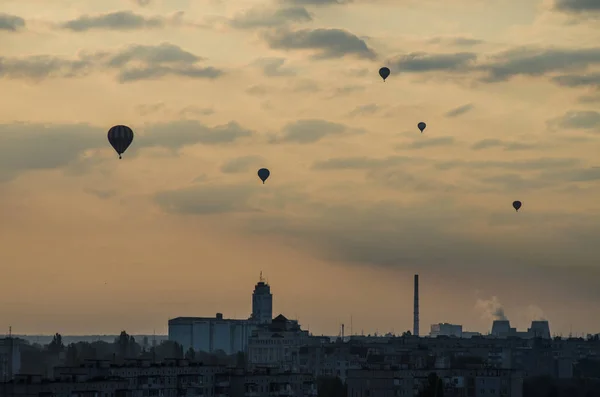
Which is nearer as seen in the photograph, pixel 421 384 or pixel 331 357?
pixel 421 384

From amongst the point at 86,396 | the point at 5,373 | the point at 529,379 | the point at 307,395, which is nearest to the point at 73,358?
the point at 5,373

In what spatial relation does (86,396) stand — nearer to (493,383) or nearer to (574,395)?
(493,383)

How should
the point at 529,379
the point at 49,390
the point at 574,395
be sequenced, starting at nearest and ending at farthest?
the point at 49,390
the point at 574,395
the point at 529,379

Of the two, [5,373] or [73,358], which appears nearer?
[5,373]

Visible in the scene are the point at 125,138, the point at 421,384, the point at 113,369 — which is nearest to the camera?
the point at 113,369

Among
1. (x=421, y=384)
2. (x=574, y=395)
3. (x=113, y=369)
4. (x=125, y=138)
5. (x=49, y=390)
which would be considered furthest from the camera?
(x=574, y=395)

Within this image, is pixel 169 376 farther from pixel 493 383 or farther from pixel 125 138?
pixel 493 383

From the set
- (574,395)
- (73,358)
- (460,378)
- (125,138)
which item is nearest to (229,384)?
(125,138)

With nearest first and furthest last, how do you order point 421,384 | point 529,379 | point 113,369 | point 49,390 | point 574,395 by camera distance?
point 49,390 → point 113,369 → point 421,384 → point 574,395 → point 529,379

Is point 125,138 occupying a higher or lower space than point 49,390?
higher
